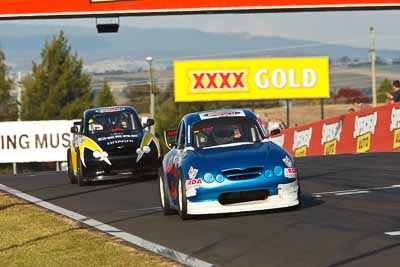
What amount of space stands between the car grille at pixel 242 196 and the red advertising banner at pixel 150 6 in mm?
15078

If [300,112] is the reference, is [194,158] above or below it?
above

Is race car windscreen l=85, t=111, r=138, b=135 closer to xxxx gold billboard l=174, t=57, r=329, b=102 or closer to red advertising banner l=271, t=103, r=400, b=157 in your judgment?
red advertising banner l=271, t=103, r=400, b=157

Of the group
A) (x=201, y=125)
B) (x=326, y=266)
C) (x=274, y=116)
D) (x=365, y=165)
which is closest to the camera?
(x=326, y=266)

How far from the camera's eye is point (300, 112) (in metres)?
107

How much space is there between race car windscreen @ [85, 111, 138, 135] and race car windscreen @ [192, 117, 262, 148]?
7146mm

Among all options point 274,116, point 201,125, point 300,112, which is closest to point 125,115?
point 201,125

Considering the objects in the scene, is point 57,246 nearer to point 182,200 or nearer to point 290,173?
point 182,200

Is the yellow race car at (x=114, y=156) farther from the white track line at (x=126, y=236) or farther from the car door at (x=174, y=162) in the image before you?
the car door at (x=174, y=162)

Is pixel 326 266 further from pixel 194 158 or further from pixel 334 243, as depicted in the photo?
pixel 194 158

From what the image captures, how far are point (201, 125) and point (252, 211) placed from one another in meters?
1.58

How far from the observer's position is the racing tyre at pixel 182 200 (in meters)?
12.7

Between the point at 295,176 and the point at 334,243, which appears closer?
the point at 334,243

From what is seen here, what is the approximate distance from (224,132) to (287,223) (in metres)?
2.26

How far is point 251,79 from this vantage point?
234 feet
